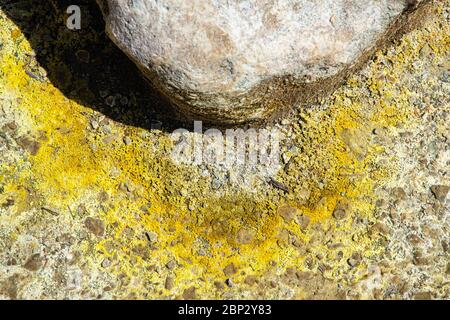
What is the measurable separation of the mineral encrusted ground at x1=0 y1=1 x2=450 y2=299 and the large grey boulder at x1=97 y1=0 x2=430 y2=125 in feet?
1.14

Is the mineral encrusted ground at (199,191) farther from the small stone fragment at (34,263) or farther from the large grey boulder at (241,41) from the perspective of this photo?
the large grey boulder at (241,41)

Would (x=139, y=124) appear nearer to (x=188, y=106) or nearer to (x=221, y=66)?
(x=188, y=106)

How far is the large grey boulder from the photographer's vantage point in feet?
7.98

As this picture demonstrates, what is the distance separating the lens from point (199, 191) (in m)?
2.84

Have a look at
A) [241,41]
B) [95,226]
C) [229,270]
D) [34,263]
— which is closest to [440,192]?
[229,270]

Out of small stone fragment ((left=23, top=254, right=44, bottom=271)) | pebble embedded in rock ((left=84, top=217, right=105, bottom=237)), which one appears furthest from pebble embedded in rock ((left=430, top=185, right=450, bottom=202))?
small stone fragment ((left=23, top=254, right=44, bottom=271))

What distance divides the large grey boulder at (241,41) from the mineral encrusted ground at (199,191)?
349 millimetres

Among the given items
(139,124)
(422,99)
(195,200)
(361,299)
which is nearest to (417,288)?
(361,299)

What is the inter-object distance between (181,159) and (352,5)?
1029mm

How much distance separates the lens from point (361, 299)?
275 cm

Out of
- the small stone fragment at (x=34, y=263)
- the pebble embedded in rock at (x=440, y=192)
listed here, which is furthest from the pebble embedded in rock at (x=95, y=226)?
the pebble embedded in rock at (x=440, y=192)

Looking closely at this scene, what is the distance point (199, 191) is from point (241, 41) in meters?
0.77

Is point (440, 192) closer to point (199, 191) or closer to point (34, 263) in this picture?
point (199, 191)

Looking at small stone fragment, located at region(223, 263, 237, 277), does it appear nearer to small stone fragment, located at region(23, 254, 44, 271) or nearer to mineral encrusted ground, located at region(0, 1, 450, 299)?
mineral encrusted ground, located at region(0, 1, 450, 299)
